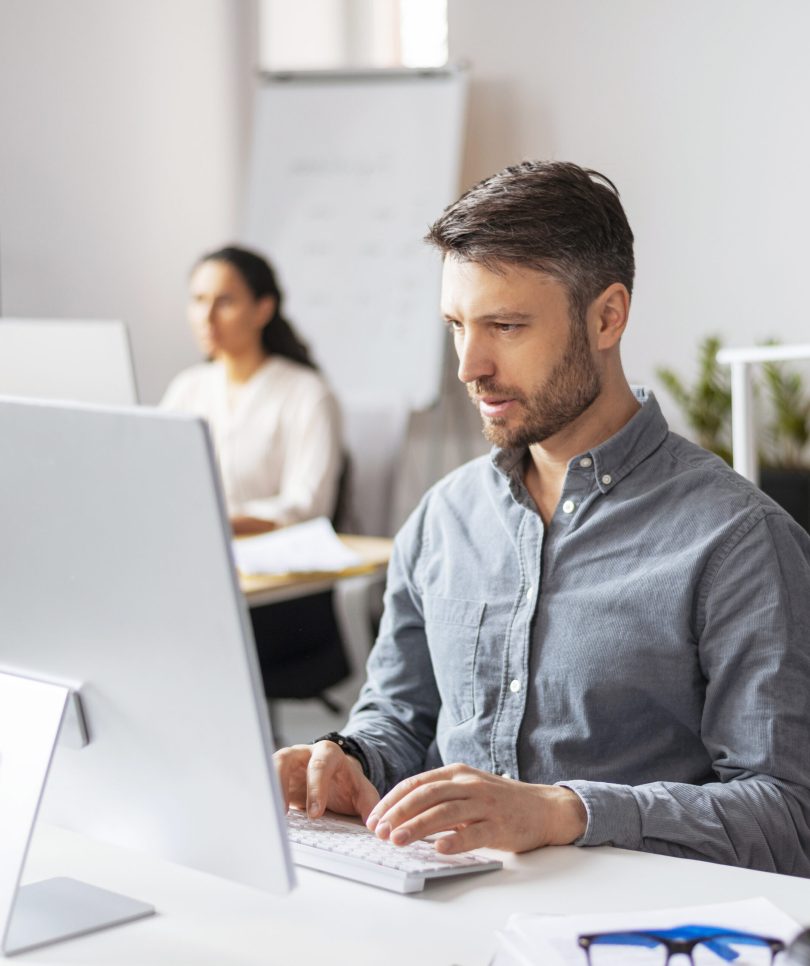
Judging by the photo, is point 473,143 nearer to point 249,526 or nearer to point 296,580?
point 249,526

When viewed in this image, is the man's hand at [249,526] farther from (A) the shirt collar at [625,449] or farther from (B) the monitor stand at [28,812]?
(B) the monitor stand at [28,812]

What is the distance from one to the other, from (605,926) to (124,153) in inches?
143

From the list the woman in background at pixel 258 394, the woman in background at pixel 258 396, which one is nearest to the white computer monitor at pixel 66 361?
the woman in background at pixel 258 396

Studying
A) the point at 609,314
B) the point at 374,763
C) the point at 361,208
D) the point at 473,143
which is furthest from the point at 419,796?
the point at 473,143

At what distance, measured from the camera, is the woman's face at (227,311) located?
137 inches

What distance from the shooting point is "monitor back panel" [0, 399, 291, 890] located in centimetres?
76

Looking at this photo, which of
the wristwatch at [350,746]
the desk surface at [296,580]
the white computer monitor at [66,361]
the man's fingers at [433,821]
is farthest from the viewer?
the desk surface at [296,580]

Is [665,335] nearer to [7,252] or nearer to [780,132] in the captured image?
[780,132]

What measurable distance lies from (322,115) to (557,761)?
11.2 ft

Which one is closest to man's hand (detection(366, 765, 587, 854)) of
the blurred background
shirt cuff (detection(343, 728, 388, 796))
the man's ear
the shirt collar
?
shirt cuff (detection(343, 728, 388, 796))

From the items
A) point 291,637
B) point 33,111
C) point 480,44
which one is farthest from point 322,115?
point 291,637

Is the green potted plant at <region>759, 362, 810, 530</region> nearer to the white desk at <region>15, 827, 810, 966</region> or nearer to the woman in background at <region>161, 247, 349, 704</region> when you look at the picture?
the woman in background at <region>161, 247, 349, 704</region>

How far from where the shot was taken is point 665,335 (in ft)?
12.9

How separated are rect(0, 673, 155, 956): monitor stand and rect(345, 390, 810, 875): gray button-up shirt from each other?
39cm
